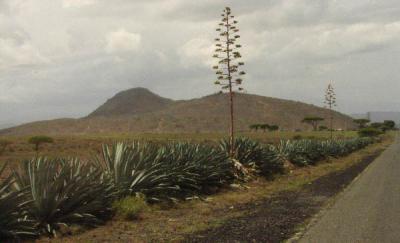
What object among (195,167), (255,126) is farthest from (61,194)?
(255,126)

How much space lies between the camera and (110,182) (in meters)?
11.2

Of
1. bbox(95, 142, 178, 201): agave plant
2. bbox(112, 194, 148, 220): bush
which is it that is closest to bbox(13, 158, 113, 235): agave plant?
bbox(112, 194, 148, 220): bush

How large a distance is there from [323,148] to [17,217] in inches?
1055

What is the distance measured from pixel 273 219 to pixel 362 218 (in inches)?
67.6

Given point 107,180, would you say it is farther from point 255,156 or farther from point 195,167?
point 255,156

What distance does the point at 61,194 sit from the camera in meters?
9.42

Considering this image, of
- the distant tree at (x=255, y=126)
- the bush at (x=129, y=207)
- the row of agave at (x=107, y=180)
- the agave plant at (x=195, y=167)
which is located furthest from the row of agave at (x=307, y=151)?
the distant tree at (x=255, y=126)

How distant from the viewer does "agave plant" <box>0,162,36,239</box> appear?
795 centimetres

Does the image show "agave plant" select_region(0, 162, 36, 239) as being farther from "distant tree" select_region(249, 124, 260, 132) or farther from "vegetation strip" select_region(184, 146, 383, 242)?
"distant tree" select_region(249, 124, 260, 132)

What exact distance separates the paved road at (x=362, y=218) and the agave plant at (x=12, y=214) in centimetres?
443

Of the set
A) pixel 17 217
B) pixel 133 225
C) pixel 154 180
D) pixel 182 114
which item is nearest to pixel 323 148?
pixel 154 180

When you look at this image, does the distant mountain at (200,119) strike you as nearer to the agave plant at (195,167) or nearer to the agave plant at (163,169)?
the agave plant at (195,167)

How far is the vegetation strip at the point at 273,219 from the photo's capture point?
28.3 ft

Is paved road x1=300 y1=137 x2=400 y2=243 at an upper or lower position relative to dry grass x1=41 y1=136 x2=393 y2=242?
upper
